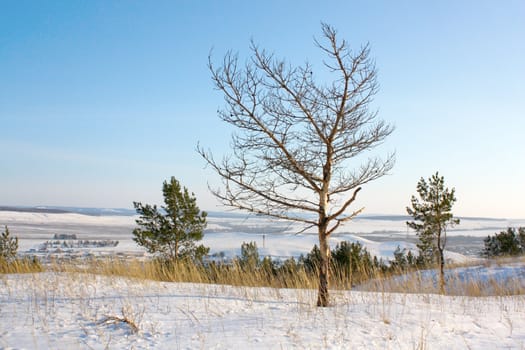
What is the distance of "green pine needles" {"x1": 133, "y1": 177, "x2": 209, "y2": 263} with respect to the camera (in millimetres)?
24094

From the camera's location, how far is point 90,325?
4891 millimetres

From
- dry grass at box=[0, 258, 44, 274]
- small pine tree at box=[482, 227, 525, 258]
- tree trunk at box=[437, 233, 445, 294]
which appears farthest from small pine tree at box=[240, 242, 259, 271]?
Result: small pine tree at box=[482, 227, 525, 258]

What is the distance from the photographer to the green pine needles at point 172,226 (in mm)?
24094

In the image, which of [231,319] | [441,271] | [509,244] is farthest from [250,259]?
[509,244]

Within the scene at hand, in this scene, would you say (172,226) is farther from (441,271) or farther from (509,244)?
(509,244)

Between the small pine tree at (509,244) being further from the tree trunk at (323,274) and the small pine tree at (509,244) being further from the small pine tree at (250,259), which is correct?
the tree trunk at (323,274)

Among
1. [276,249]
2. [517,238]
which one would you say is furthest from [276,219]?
[276,249]

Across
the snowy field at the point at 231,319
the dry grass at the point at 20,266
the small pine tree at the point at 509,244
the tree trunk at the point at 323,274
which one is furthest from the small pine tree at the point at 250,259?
the small pine tree at the point at 509,244

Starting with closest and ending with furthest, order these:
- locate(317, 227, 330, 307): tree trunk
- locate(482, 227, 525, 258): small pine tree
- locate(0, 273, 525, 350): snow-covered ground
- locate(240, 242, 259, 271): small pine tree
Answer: locate(0, 273, 525, 350): snow-covered ground → locate(317, 227, 330, 307): tree trunk → locate(240, 242, 259, 271): small pine tree → locate(482, 227, 525, 258): small pine tree

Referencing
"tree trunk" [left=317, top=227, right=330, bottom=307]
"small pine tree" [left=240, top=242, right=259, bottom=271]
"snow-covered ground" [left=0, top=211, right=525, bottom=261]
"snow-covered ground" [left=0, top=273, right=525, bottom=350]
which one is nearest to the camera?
"snow-covered ground" [left=0, top=273, right=525, bottom=350]

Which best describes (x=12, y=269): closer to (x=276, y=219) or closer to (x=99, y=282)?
(x=99, y=282)

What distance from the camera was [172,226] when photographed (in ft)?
80.2

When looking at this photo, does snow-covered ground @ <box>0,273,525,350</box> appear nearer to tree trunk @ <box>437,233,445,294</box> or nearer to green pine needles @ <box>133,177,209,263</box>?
tree trunk @ <box>437,233,445,294</box>

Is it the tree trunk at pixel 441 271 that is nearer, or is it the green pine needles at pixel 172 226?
the tree trunk at pixel 441 271
